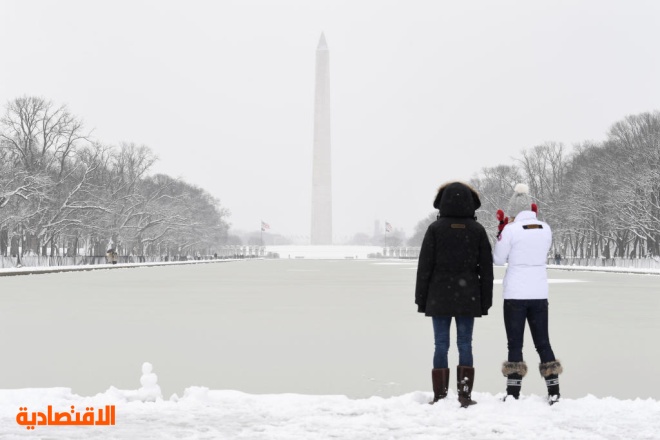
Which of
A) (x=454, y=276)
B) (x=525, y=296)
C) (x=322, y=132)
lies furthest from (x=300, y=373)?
(x=322, y=132)

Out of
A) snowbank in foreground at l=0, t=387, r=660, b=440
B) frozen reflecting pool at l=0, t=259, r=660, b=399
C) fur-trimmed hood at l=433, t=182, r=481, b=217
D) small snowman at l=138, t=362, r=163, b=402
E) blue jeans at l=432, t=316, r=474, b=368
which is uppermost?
fur-trimmed hood at l=433, t=182, r=481, b=217

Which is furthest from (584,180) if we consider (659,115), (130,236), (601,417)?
(601,417)

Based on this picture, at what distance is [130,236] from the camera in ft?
251

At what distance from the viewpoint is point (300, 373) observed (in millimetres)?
8734

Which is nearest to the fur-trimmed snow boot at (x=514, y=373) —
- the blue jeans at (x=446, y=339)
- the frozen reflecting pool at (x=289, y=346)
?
the blue jeans at (x=446, y=339)

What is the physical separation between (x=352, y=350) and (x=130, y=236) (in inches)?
2691

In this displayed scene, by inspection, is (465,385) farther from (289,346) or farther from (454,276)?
(289,346)

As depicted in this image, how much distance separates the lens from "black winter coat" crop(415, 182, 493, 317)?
6.50 meters

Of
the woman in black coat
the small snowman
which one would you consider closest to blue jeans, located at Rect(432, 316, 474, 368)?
the woman in black coat

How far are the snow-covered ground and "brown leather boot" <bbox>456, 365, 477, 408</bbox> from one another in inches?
4.0

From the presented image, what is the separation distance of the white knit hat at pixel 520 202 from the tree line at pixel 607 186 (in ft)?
154

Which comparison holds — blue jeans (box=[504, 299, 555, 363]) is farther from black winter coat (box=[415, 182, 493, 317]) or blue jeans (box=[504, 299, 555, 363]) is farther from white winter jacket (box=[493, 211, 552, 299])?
black winter coat (box=[415, 182, 493, 317])

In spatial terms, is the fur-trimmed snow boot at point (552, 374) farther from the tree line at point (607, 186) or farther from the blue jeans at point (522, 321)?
the tree line at point (607, 186)

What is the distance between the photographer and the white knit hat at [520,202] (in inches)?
273
